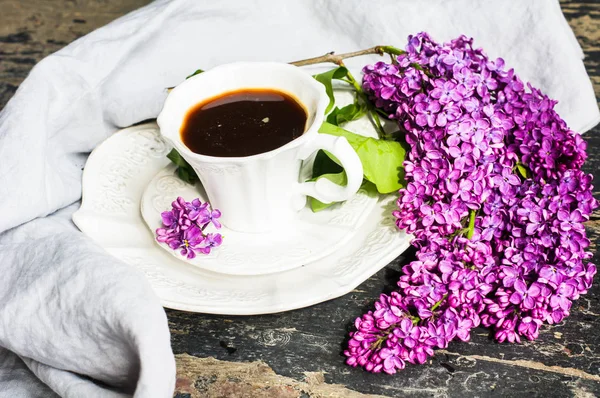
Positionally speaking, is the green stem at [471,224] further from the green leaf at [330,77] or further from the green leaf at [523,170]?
the green leaf at [330,77]

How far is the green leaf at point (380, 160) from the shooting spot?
4.14ft

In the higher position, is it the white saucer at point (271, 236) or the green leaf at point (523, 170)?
the green leaf at point (523, 170)

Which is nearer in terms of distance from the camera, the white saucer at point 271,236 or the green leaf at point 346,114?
the white saucer at point 271,236

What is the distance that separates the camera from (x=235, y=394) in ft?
3.48

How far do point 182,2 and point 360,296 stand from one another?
2.80 ft

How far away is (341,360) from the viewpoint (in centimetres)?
109

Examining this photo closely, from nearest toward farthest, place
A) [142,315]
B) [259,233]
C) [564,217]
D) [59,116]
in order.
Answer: [142,315] < [564,217] < [259,233] < [59,116]

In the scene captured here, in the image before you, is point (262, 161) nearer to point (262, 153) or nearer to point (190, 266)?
point (262, 153)

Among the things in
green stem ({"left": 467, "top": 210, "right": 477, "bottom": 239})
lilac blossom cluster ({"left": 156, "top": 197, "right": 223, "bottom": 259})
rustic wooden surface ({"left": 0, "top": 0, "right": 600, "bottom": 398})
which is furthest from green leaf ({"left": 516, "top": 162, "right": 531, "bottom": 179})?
lilac blossom cluster ({"left": 156, "top": 197, "right": 223, "bottom": 259})

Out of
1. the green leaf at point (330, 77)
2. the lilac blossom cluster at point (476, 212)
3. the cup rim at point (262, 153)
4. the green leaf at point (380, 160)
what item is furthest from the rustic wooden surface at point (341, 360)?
the green leaf at point (330, 77)

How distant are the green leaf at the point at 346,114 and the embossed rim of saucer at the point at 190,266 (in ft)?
0.69

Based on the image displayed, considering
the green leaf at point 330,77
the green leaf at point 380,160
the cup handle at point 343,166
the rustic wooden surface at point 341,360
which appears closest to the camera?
the rustic wooden surface at point 341,360

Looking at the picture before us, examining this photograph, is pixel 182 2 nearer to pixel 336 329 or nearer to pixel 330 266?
pixel 330 266

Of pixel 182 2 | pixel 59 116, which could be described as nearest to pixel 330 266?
pixel 59 116
